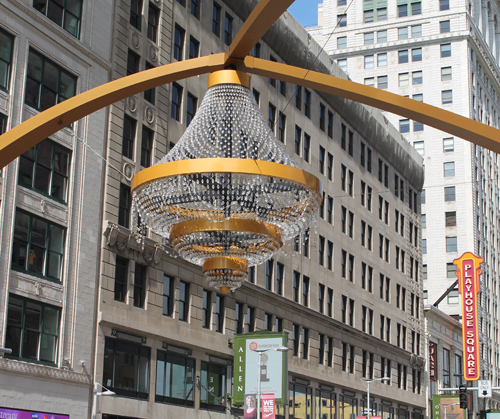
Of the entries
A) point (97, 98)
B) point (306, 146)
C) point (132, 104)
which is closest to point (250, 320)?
point (306, 146)

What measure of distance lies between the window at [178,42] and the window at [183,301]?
11.6m

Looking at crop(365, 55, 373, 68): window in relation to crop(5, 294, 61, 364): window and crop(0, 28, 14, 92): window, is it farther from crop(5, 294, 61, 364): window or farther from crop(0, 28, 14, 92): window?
crop(5, 294, 61, 364): window

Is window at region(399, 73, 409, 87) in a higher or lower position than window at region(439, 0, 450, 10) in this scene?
lower

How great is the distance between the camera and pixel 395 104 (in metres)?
6.11

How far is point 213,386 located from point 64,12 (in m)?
19.6

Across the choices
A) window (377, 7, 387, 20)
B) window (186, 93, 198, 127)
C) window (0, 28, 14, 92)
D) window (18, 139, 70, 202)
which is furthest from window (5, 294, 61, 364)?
window (377, 7, 387, 20)

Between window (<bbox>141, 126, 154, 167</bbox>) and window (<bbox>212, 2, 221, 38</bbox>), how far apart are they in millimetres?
9543

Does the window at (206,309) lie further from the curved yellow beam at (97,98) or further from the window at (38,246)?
the curved yellow beam at (97,98)

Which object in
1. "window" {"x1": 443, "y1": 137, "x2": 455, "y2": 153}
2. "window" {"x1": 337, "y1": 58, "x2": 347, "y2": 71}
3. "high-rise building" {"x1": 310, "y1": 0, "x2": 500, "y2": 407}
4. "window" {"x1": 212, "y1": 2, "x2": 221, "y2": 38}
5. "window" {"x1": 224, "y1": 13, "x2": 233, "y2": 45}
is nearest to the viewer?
"window" {"x1": 212, "y1": 2, "x2": 221, "y2": 38}

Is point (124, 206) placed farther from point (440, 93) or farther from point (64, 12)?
point (440, 93)

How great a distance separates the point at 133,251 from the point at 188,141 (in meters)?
28.8

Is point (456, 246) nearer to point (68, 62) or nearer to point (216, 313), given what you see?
point (216, 313)

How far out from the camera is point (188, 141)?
717cm

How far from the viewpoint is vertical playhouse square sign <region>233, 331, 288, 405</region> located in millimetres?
39438
